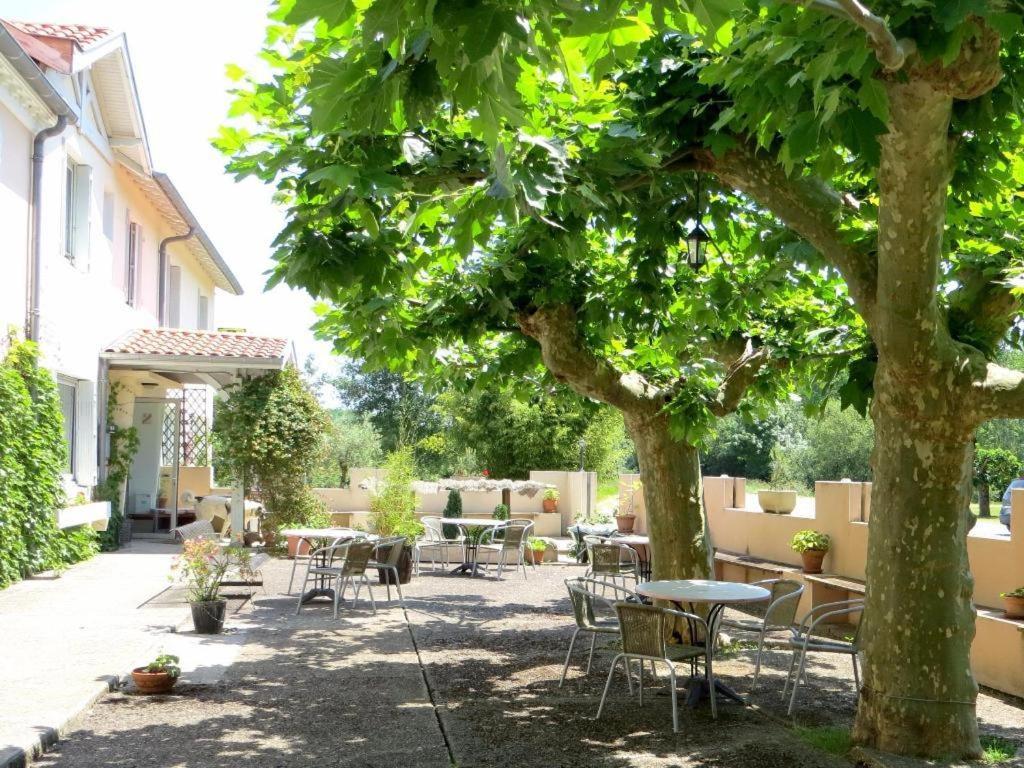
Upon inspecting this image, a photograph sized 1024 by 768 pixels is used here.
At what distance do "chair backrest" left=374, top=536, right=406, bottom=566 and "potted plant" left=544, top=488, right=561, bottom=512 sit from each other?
892 cm

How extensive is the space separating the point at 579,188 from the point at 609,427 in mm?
23201

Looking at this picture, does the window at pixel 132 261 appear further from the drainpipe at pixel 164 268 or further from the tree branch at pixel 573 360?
the tree branch at pixel 573 360

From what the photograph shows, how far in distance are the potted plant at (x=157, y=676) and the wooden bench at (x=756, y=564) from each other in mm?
7413

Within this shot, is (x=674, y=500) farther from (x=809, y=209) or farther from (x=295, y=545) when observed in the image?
(x=295, y=545)

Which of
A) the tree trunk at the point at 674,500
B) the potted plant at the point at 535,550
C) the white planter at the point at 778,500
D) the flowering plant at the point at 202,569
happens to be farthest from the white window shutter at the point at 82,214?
the white planter at the point at 778,500

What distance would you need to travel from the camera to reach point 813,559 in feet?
40.5

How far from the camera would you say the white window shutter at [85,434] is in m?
14.8

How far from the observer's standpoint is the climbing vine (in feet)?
52.0

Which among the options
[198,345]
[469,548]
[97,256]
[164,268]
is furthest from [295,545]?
[164,268]

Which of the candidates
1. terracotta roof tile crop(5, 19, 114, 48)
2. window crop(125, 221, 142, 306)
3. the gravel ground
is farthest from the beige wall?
terracotta roof tile crop(5, 19, 114, 48)

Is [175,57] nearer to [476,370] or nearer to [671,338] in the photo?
[671,338]

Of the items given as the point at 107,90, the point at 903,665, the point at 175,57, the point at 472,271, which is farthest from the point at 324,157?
the point at 107,90

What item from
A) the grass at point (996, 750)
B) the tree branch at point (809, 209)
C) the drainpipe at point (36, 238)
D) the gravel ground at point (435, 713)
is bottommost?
the gravel ground at point (435, 713)

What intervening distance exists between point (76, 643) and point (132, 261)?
35.2 ft
